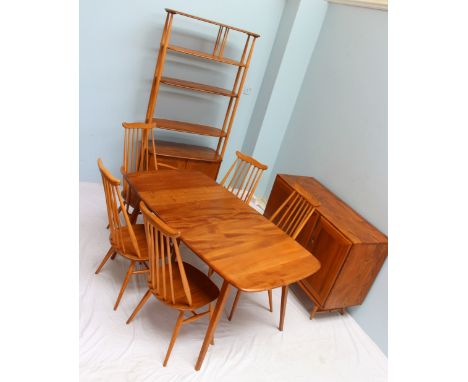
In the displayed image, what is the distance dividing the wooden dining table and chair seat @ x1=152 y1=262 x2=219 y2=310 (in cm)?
11

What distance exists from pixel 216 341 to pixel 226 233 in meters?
0.74

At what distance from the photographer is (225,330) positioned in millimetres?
2562

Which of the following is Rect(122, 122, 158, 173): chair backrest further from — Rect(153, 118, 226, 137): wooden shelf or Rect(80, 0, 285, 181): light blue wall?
Rect(80, 0, 285, 181): light blue wall

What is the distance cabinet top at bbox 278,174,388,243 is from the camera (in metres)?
2.78

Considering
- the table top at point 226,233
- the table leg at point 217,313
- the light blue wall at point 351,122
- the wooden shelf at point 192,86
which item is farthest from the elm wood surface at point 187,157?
the table leg at point 217,313

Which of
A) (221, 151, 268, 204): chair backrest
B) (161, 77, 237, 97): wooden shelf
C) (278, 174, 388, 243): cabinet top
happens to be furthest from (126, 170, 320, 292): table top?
(161, 77, 237, 97): wooden shelf

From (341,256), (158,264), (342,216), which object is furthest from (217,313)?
(342,216)

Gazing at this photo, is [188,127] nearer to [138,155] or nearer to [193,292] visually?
[138,155]

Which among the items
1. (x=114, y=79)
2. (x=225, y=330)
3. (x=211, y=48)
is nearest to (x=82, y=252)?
(x=225, y=330)

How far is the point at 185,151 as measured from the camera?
12.5 ft

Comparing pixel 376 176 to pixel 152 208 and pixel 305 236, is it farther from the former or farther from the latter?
pixel 152 208
